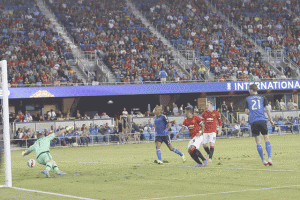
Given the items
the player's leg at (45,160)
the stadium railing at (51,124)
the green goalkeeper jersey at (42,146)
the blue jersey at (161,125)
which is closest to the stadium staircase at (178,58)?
the stadium railing at (51,124)

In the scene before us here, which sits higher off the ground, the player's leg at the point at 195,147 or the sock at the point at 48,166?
the player's leg at the point at 195,147

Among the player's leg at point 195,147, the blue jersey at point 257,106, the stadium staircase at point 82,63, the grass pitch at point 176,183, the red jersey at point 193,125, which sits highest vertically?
the stadium staircase at point 82,63

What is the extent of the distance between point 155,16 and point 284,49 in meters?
13.4

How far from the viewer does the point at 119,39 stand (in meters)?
43.8

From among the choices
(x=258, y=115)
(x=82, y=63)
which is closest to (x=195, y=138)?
(x=258, y=115)

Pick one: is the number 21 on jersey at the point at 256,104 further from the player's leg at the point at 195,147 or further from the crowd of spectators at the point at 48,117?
the crowd of spectators at the point at 48,117

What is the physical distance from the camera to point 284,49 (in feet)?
159

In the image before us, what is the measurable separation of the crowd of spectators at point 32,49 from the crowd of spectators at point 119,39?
265cm

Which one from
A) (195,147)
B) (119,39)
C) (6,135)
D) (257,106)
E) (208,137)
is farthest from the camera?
(119,39)

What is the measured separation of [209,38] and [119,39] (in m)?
9.47

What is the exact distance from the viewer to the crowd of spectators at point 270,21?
1939 inches

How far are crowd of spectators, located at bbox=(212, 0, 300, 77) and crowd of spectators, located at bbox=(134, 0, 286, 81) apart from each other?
192 centimetres

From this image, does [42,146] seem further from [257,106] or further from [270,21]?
[270,21]

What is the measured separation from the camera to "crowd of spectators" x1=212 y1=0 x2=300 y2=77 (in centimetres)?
4925
